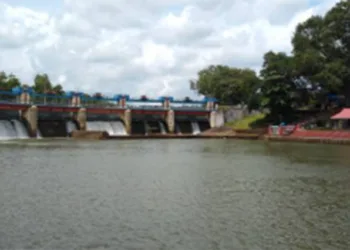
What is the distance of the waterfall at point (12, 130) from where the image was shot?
6016 centimetres

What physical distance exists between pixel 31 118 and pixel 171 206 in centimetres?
4854

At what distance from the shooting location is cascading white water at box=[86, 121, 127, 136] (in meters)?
72.7

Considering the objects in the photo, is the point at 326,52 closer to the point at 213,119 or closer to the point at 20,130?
the point at 213,119

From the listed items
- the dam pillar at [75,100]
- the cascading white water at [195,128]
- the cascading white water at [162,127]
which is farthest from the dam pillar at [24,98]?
the cascading white water at [195,128]

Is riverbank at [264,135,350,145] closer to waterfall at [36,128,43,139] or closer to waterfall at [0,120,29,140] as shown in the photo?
waterfall at [36,128,43,139]

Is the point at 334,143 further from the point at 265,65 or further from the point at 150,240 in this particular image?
the point at 150,240

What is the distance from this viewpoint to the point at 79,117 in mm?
70875

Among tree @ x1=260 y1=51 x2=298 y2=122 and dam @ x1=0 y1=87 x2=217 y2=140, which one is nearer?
dam @ x1=0 y1=87 x2=217 y2=140

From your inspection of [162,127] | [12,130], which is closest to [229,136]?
[162,127]

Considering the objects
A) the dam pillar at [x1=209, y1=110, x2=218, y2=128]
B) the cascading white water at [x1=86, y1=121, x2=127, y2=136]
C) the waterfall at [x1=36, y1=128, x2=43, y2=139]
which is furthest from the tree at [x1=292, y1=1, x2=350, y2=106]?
the waterfall at [x1=36, y1=128, x2=43, y2=139]

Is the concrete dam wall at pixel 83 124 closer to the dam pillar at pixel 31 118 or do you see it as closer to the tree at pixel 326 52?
the dam pillar at pixel 31 118

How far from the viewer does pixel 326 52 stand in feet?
249

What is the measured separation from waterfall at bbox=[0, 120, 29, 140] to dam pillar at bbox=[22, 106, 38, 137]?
714 mm

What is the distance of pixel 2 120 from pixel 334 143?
39.9 m
